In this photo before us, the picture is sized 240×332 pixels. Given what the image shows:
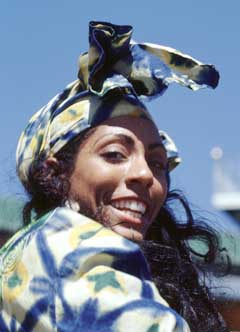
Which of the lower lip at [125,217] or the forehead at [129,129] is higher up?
the forehead at [129,129]

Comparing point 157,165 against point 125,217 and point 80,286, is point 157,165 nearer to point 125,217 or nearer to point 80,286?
point 125,217

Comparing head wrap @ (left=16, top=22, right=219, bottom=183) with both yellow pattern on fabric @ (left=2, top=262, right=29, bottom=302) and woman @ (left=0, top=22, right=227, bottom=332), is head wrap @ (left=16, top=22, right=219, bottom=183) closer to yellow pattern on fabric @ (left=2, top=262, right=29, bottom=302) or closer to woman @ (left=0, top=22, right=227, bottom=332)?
woman @ (left=0, top=22, right=227, bottom=332)

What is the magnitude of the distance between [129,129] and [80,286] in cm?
45

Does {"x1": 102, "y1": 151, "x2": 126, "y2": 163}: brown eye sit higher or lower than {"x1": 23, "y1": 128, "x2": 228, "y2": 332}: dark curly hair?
higher

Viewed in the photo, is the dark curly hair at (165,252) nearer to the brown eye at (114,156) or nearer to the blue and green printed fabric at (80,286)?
the brown eye at (114,156)

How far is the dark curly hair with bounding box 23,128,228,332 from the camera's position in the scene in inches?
69.4

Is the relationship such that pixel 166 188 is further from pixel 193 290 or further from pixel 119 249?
pixel 119 249

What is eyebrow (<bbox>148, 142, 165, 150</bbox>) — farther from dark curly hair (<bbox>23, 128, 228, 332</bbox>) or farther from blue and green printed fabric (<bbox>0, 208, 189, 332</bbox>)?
blue and green printed fabric (<bbox>0, 208, 189, 332</bbox>)

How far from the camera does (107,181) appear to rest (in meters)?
1.78

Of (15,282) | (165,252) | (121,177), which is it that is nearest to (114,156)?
(121,177)

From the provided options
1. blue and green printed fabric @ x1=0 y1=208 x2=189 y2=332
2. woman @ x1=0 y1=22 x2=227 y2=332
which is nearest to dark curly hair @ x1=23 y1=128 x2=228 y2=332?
woman @ x1=0 y1=22 x2=227 y2=332

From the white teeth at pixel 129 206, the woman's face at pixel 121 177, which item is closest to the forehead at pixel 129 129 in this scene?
the woman's face at pixel 121 177

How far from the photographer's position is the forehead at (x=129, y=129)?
183cm

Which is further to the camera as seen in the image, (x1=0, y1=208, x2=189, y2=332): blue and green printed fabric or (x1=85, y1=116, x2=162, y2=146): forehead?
(x1=85, y1=116, x2=162, y2=146): forehead
